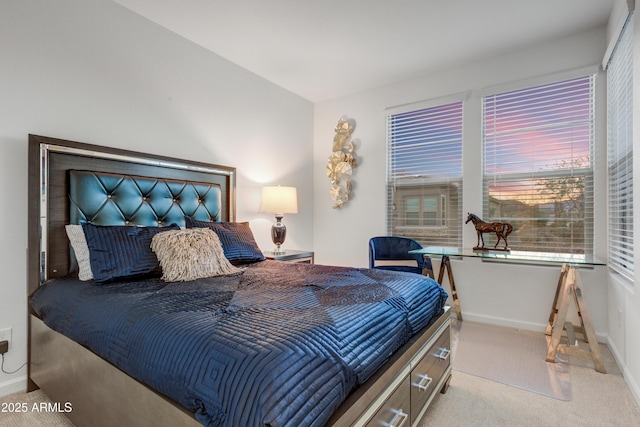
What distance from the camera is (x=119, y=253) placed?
192 cm

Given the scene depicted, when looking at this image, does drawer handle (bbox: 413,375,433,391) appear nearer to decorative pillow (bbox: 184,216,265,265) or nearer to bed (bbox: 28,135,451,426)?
bed (bbox: 28,135,451,426)

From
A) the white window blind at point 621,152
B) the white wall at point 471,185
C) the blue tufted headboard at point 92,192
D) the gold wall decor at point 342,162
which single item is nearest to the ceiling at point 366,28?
the white wall at point 471,185

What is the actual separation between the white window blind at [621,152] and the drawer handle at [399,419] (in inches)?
75.5

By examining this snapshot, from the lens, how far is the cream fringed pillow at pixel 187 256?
1944 millimetres

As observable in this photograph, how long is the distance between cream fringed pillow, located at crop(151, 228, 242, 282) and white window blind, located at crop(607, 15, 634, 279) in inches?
107

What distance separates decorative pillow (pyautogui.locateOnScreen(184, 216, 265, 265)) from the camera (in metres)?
2.51

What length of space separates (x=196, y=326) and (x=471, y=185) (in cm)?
307

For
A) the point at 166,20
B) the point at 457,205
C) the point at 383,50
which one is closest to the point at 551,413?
the point at 457,205

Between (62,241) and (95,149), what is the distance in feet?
2.13

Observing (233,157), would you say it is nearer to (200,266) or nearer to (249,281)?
(200,266)

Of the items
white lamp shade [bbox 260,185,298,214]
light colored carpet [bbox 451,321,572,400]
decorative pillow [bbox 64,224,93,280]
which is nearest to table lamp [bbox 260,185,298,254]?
white lamp shade [bbox 260,185,298,214]

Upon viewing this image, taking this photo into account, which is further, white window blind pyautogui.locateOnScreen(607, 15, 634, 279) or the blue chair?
the blue chair

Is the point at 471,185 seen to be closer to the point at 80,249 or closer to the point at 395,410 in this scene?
the point at 395,410

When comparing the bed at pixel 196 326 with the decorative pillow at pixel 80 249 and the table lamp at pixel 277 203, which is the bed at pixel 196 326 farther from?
the table lamp at pixel 277 203
